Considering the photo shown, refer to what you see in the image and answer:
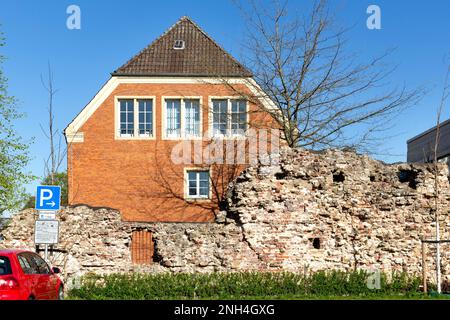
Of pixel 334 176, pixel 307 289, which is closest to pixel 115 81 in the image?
pixel 334 176

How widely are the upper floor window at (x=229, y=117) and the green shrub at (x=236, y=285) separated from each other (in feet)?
34.0

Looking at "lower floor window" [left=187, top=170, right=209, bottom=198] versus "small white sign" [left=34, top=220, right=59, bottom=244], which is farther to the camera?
"lower floor window" [left=187, top=170, right=209, bottom=198]

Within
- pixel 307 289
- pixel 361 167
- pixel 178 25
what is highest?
pixel 178 25

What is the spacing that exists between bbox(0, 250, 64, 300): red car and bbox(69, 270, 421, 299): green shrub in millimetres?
3999

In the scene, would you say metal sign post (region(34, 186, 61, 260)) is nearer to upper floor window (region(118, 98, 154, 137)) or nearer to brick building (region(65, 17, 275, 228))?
brick building (region(65, 17, 275, 228))

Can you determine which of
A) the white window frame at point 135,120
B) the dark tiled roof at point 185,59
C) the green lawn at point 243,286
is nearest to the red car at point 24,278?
the green lawn at point 243,286

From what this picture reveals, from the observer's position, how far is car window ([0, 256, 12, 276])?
36.4 feet

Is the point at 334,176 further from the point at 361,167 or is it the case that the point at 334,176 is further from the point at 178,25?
the point at 178,25

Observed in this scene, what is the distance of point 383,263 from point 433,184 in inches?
128

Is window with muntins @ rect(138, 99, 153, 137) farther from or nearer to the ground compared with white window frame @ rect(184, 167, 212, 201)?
farther from the ground

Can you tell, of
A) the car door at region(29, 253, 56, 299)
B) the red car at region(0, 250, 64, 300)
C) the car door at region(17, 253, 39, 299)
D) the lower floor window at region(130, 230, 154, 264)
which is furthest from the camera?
the lower floor window at region(130, 230, 154, 264)

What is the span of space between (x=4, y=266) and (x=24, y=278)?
1.65 ft

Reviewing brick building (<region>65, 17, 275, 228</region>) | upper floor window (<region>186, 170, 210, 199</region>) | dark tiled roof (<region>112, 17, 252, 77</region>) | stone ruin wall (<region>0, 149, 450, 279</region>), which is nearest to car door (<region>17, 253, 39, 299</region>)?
stone ruin wall (<region>0, 149, 450, 279</region>)

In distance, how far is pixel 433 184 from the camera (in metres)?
19.0
